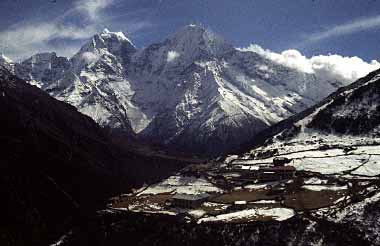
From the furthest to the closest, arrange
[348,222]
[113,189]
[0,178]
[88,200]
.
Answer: [113,189]
[88,200]
[0,178]
[348,222]

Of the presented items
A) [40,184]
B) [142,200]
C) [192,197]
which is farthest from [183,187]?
[40,184]

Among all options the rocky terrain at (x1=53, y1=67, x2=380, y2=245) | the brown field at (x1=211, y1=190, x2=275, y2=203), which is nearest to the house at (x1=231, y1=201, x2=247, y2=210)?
the rocky terrain at (x1=53, y1=67, x2=380, y2=245)

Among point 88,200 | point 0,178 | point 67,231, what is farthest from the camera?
point 88,200

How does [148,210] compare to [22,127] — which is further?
[22,127]

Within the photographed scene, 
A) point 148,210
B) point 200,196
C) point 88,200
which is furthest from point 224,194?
point 88,200

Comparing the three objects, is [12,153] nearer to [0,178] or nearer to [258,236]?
[0,178]

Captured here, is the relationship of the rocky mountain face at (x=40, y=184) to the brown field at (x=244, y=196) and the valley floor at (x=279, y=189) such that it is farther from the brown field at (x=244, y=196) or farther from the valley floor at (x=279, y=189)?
the brown field at (x=244, y=196)

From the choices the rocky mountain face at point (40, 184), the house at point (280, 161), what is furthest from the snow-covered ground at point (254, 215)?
the house at point (280, 161)

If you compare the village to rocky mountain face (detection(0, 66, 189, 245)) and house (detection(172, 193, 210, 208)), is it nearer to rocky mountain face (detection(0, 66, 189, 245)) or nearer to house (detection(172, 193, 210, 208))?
house (detection(172, 193, 210, 208))
